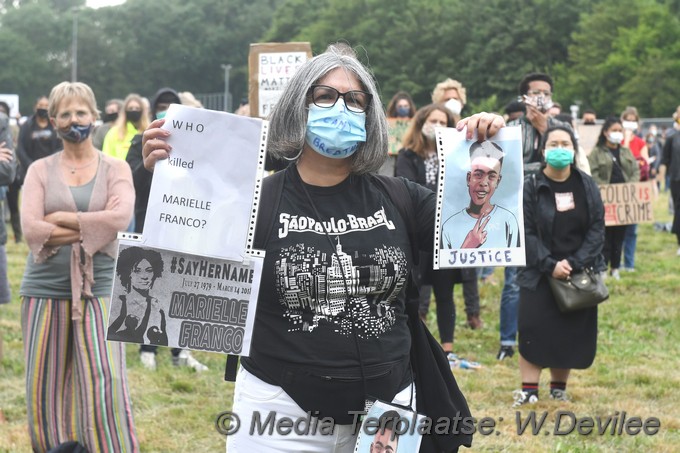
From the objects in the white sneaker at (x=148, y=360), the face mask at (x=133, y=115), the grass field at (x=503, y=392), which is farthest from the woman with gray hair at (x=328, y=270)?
the face mask at (x=133, y=115)

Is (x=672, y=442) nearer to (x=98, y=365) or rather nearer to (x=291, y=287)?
(x=98, y=365)

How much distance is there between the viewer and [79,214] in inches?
217

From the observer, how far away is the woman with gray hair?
3291mm

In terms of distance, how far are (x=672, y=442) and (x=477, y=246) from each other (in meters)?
3.53

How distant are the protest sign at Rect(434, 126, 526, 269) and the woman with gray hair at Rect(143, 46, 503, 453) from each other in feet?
0.28

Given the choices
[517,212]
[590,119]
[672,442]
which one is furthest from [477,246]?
[590,119]

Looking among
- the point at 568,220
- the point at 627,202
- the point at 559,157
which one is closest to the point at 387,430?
the point at 559,157

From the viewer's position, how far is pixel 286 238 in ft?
10.9

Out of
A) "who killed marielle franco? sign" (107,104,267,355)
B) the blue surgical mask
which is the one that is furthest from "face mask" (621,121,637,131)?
"who killed marielle franco? sign" (107,104,267,355)

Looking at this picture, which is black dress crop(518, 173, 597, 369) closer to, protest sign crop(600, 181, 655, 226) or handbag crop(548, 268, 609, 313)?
handbag crop(548, 268, 609, 313)

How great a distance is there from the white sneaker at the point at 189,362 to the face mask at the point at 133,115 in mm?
2205

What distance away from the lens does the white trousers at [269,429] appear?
3.29 metres

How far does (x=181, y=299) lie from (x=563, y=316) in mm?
4343

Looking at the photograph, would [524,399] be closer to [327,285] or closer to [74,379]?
[74,379]
